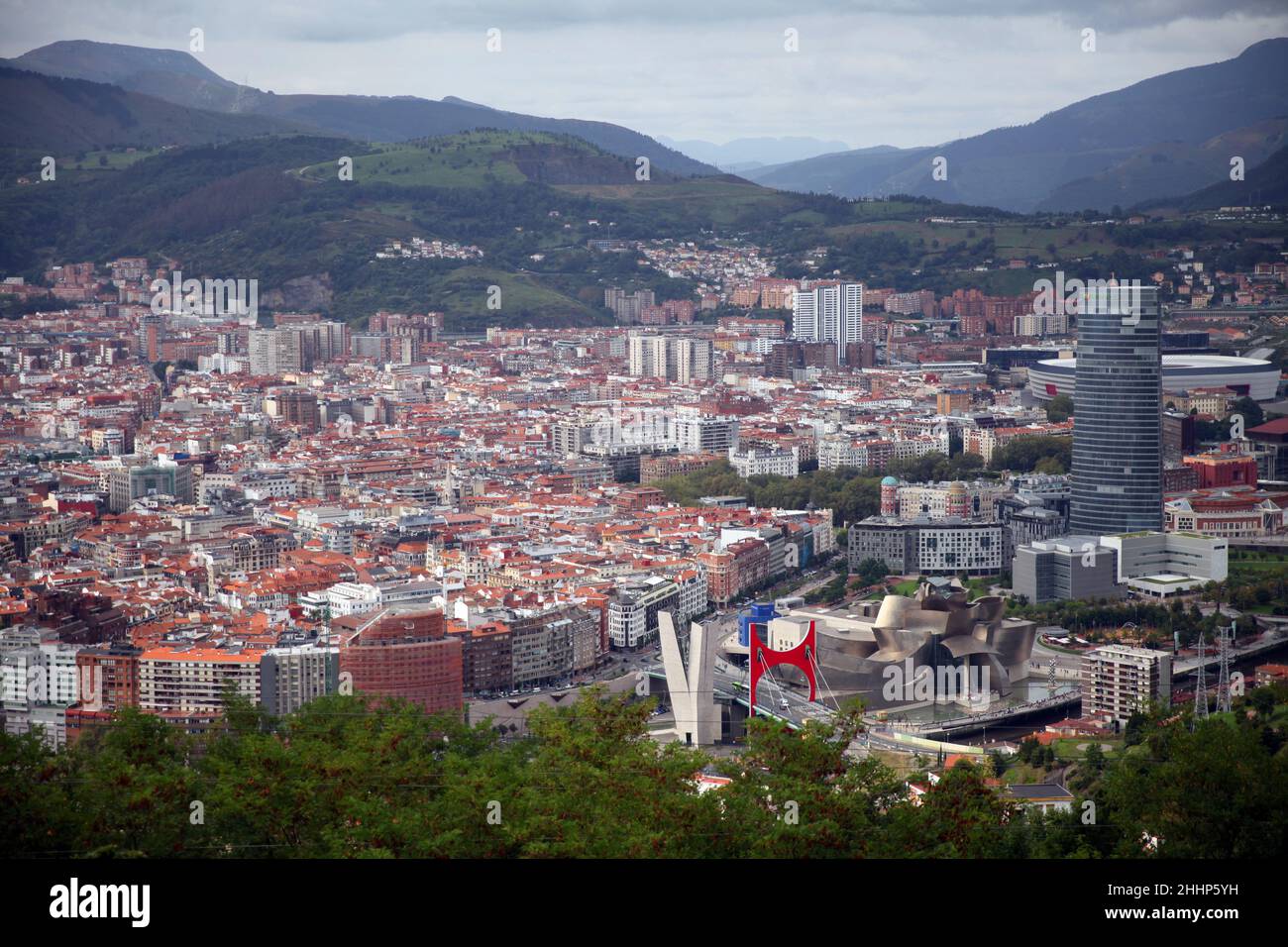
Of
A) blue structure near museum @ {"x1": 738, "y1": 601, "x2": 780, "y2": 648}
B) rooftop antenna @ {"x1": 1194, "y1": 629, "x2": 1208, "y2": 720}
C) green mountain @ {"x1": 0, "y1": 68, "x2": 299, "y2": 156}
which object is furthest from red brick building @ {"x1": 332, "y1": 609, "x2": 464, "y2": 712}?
green mountain @ {"x1": 0, "y1": 68, "x2": 299, "y2": 156}

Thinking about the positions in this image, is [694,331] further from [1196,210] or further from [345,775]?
[345,775]

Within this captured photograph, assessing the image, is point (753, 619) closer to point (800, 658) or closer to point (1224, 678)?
point (800, 658)

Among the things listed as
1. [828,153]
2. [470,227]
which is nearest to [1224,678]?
[470,227]

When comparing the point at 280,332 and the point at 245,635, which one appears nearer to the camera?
the point at 245,635

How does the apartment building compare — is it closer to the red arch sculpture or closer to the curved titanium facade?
the red arch sculpture

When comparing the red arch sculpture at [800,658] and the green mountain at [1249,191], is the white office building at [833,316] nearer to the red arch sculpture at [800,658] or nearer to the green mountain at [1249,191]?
the green mountain at [1249,191]
